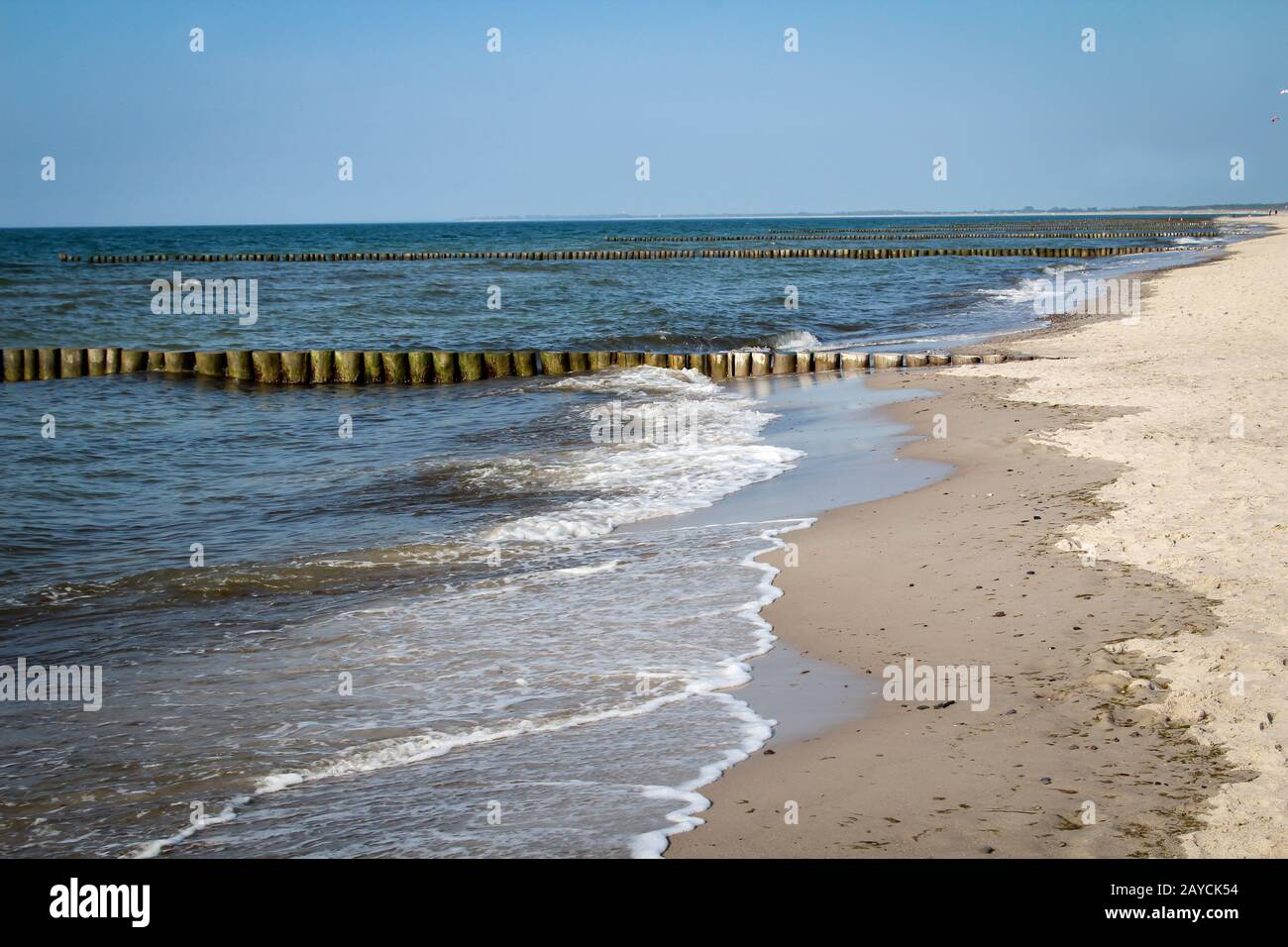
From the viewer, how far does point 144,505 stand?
39.5 feet

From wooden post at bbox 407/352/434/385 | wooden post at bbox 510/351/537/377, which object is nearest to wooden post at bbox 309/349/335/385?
wooden post at bbox 407/352/434/385

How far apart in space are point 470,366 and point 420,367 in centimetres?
109

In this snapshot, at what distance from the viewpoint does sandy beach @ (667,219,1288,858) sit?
4320 millimetres

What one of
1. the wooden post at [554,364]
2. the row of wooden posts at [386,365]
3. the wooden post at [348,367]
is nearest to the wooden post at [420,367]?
the row of wooden posts at [386,365]

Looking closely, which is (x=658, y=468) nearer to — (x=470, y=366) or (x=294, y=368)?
(x=470, y=366)

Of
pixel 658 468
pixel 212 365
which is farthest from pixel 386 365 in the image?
pixel 658 468

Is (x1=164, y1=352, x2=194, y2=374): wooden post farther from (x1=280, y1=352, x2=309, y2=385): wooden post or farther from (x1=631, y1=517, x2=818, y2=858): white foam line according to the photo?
(x1=631, y1=517, x2=818, y2=858): white foam line

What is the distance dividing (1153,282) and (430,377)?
26.9 metres

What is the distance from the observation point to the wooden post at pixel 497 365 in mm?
23844

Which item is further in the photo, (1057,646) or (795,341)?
(795,341)

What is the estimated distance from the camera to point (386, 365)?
23.7 meters

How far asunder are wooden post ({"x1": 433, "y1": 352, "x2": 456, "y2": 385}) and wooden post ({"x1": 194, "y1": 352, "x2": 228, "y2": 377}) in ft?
17.0
